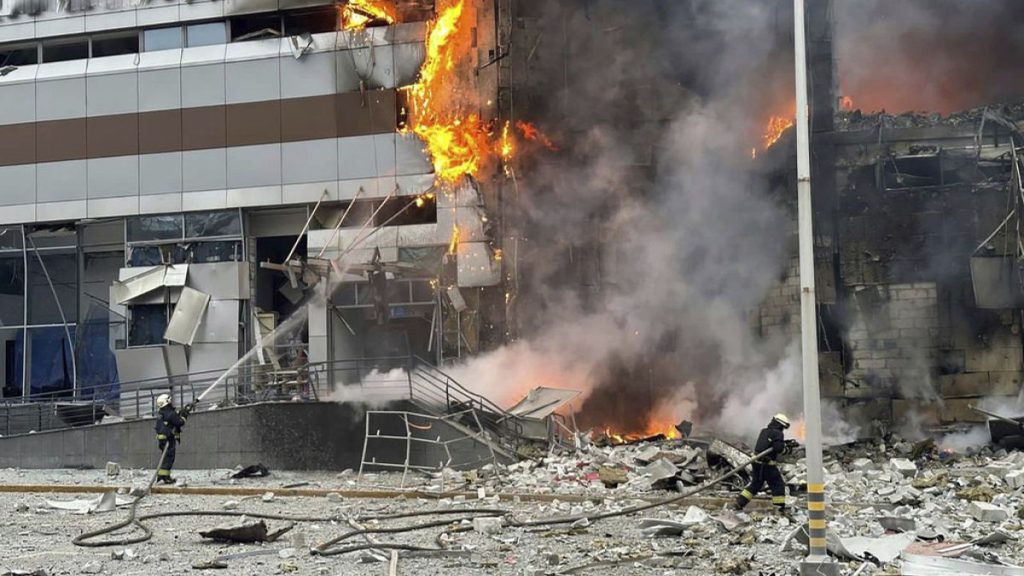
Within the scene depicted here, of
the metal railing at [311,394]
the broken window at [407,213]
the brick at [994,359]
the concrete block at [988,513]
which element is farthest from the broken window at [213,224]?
the concrete block at [988,513]

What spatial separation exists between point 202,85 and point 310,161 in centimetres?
367

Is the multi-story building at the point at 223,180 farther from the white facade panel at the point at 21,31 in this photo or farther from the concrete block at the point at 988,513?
the concrete block at the point at 988,513

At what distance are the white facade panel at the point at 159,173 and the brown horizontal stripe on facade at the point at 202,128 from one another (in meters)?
0.19

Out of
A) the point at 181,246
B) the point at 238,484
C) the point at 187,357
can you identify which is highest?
the point at 181,246

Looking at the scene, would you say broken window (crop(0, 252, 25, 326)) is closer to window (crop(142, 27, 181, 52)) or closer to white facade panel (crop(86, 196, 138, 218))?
white facade panel (crop(86, 196, 138, 218))

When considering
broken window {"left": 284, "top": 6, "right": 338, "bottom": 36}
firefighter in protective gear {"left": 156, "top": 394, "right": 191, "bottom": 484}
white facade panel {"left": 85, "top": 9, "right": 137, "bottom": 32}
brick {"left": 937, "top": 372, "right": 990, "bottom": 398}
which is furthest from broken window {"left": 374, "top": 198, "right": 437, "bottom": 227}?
brick {"left": 937, "top": 372, "right": 990, "bottom": 398}

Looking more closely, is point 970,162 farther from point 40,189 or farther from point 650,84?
point 40,189

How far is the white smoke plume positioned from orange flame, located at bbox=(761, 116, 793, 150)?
273mm

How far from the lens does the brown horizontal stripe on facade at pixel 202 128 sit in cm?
2783

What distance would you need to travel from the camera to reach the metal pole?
1025 cm

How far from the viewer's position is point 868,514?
14367 millimetres

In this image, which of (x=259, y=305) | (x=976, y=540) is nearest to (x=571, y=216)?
(x=259, y=305)

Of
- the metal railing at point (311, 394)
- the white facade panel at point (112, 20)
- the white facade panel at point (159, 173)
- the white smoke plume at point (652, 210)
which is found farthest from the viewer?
the white facade panel at point (112, 20)

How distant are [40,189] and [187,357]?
257 inches
